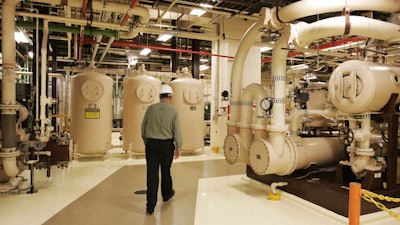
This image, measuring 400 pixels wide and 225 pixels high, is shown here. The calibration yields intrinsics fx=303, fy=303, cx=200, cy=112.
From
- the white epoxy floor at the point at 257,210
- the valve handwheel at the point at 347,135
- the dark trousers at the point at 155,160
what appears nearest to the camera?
the white epoxy floor at the point at 257,210

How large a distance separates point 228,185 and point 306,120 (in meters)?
1.77

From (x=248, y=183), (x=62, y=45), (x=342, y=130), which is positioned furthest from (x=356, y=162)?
(x=62, y=45)

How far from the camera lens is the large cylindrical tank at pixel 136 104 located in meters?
6.54

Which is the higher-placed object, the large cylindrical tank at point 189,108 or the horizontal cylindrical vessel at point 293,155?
the large cylindrical tank at point 189,108

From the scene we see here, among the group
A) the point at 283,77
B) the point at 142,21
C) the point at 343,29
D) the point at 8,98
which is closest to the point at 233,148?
the point at 283,77

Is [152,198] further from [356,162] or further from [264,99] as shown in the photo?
[356,162]

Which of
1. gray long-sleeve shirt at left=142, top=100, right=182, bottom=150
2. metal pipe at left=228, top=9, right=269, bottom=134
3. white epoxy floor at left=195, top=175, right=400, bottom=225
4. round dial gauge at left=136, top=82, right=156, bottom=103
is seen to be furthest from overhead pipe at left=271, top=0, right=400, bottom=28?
round dial gauge at left=136, top=82, right=156, bottom=103

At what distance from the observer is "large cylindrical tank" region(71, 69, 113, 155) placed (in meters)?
6.18

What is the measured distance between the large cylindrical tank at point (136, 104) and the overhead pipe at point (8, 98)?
9.20 ft

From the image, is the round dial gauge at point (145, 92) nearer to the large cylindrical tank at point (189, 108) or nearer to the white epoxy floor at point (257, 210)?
the large cylindrical tank at point (189, 108)

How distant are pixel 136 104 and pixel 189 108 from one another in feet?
4.01

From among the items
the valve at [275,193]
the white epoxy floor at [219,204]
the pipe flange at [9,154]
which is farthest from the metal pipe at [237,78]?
the pipe flange at [9,154]

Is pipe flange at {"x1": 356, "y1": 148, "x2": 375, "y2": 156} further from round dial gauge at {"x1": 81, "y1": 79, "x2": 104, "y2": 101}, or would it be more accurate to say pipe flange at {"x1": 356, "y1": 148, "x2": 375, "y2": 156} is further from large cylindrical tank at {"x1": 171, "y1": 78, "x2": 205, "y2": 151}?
round dial gauge at {"x1": 81, "y1": 79, "x2": 104, "y2": 101}

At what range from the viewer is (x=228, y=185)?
15.5 ft
